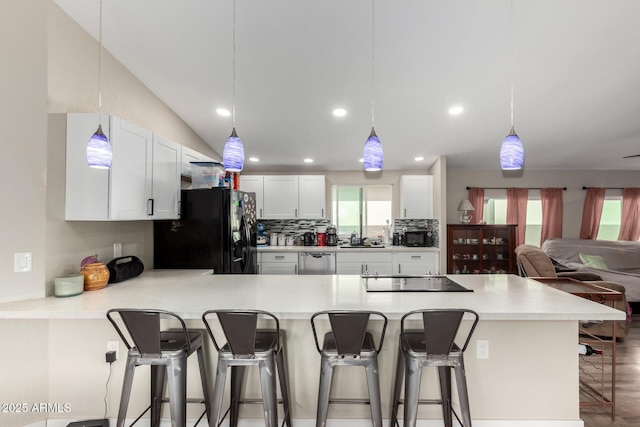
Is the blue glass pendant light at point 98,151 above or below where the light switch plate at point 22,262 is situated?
above

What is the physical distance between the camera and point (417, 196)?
500 centimetres

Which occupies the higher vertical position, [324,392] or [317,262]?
[317,262]

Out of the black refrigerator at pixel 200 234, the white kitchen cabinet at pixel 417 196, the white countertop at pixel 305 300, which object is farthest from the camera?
the white kitchen cabinet at pixel 417 196

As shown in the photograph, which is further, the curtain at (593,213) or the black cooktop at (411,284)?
the curtain at (593,213)

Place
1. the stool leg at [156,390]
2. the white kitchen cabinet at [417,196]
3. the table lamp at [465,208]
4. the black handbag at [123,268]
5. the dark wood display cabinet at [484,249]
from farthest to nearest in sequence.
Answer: the table lamp at [465,208]
the white kitchen cabinet at [417,196]
the dark wood display cabinet at [484,249]
the black handbag at [123,268]
the stool leg at [156,390]

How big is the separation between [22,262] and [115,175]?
2.37ft

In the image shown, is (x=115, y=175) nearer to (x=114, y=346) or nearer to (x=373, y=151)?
(x=114, y=346)

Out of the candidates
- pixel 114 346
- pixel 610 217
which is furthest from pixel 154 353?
pixel 610 217

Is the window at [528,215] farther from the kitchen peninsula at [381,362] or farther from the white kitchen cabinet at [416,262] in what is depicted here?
the kitchen peninsula at [381,362]

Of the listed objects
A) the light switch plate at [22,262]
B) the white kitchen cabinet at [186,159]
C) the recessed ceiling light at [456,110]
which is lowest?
the light switch plate at [22,262]

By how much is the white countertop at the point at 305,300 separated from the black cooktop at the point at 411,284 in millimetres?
65

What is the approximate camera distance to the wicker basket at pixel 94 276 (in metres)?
2.01

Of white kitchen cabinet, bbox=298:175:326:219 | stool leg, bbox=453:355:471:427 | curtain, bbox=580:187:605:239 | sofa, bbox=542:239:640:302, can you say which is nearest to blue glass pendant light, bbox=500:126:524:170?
stool leg, bbox=453:355:471:427

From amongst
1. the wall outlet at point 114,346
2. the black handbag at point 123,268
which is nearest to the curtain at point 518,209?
the black handbag at point 123,268
